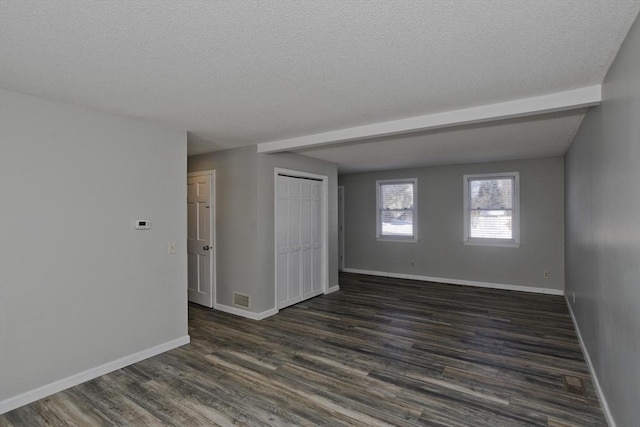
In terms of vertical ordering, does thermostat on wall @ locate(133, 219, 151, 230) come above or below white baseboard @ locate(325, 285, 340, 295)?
above

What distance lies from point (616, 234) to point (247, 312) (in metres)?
3.98

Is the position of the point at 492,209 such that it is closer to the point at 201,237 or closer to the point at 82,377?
the point at 201,237

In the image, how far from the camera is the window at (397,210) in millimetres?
7184

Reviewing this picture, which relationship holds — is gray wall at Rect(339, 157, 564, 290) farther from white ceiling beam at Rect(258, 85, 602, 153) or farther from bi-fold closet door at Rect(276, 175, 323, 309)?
white ceiling beam at Rect(258, 85, 602, 153)

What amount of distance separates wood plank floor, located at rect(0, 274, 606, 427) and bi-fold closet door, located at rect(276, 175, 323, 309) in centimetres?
63

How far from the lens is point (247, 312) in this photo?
15.3ft

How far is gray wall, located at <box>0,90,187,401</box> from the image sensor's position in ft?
8.41

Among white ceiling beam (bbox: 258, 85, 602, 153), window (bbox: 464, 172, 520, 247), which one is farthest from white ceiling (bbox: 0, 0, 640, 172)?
window (bbox: 464, 172, 520, 247)

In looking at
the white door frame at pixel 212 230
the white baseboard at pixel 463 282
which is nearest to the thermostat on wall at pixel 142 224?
the white door frame at pixel 212 230

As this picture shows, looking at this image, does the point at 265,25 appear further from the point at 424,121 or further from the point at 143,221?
the point at 143,221

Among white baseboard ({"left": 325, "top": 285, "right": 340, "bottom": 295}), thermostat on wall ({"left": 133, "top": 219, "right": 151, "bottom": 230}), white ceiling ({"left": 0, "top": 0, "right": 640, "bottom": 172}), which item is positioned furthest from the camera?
white baseboard ({"left": 325, "top": 285, "right": 340, "bottom": 295})

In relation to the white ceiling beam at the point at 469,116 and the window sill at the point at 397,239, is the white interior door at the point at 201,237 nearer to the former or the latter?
the white ceiling beam at the point at 469,116

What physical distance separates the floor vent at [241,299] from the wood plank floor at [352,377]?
0.26m

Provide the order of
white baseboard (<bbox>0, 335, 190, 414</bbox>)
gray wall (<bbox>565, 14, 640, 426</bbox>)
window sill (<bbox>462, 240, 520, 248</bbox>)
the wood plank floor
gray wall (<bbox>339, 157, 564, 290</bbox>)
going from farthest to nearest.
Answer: window sill (<bbox>462, 240, 520, 248</bbox>) → gray wall (<bbox>339, 157, 564, 290</bbox>) → white baseboard (<bbox>0, 335, 190, 414</bbox>) → the wood plank floor → gray wall (<bbox>565, 14, 640, 426</bbox>)
